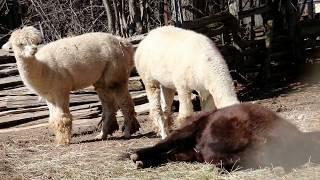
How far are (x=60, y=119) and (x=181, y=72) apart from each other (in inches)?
85.1

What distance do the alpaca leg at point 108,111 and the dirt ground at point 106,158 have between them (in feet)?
0.61

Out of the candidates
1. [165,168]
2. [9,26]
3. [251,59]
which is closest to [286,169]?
[165,168]

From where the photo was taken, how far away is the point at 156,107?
800 centimetres

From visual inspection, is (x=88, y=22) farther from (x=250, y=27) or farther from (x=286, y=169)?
(x=286, y=169)

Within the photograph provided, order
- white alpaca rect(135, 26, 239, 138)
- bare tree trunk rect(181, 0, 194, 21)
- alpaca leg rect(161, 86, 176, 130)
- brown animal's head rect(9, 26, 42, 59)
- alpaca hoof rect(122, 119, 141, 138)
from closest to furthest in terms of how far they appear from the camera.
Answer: white alpaca rect(135, 26, 239, 138), brown animal's head rect(9, 26, 42, 59), alpaca leg rect(161, 86, 176, 130), alpaca hoof rect(122, 119, 141, 138), bare tree trunk rect(181, 0, 194, 21)

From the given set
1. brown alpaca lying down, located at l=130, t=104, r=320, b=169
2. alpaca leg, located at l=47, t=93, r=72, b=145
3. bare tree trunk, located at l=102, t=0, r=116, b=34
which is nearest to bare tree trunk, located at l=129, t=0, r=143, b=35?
bare tree trunk, located at l=102, t=0, r=116, b=34

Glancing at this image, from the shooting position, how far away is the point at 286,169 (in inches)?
205

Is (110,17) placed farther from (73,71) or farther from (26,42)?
(26,42)

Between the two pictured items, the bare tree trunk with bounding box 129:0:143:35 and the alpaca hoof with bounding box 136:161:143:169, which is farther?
the bare tree trunk with bounding box 129:0:143:35

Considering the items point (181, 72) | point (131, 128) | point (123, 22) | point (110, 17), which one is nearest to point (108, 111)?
point (131, 128)

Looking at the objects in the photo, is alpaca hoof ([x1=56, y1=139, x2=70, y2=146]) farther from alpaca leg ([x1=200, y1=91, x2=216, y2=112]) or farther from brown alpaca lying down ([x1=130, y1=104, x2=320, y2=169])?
brown alpaca lying down ([x1=130, y1=104, x2=320, y2=169])

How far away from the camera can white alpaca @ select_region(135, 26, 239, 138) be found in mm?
6637

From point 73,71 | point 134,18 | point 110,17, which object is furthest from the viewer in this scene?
point 134,18

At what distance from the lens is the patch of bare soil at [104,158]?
17.5 feet
